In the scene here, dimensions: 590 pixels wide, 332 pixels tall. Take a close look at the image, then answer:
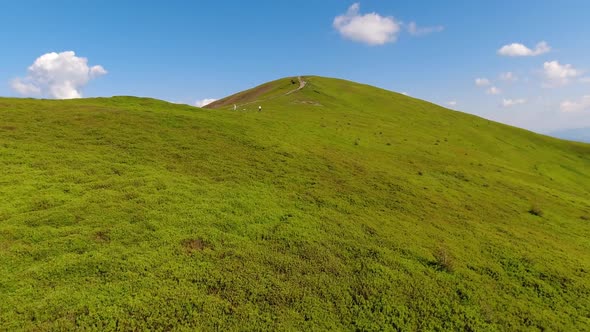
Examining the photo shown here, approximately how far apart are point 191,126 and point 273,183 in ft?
39.3

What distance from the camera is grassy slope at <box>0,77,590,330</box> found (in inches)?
418

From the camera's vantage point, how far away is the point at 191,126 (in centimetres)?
2784

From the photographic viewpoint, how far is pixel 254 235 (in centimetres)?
1445

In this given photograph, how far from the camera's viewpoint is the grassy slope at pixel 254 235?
1062 cm

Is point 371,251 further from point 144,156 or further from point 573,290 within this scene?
point 144,156

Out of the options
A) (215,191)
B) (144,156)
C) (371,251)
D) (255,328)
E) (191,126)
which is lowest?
(255,328)

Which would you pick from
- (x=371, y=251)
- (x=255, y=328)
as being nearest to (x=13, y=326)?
(x=255, y=328)

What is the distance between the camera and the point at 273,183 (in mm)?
20062

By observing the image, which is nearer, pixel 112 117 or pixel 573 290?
pixel 573 290

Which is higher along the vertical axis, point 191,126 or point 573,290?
point 191,126

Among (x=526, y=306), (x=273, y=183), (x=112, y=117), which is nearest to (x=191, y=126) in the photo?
(x=112, y=117)

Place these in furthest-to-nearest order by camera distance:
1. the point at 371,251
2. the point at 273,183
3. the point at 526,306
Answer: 1. the point at 273,183
2. the point at 371,251
3. the point at 526,306

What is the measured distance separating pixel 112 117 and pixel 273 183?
17234 mm

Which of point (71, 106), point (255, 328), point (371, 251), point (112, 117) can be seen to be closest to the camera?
point (255, 328)
